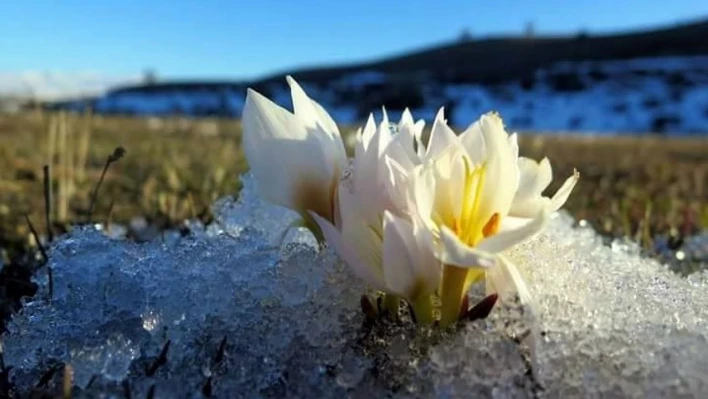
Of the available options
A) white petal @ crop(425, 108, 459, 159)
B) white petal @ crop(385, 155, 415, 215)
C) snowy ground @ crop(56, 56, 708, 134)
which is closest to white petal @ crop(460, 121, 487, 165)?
white petal @ crop(425, 108, 459, 159)

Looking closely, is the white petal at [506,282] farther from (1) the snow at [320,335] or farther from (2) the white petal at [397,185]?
(2) the white petal at [397,185]

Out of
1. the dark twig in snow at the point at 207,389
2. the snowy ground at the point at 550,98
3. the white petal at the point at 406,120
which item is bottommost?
the snowy ground at the point at 550,98

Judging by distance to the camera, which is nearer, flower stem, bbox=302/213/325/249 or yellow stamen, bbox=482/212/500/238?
yellow stamen, bbox=482/212/500/238

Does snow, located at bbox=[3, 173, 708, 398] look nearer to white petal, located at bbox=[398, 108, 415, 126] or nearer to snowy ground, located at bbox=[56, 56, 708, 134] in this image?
white petal, located at bbox=[398, 108, 415, 126]

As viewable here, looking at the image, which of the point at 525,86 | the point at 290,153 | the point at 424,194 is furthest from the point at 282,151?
the point at 525,86

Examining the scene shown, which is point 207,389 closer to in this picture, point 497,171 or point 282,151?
point 282,151

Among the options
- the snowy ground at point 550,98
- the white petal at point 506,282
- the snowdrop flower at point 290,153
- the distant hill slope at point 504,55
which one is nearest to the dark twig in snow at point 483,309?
the white petal at point 506,282
